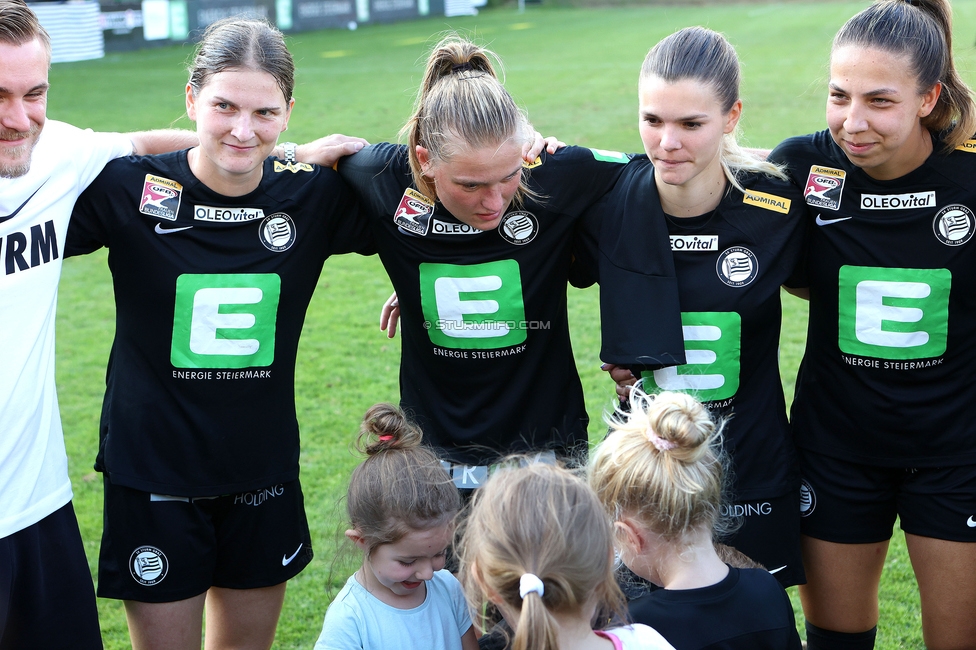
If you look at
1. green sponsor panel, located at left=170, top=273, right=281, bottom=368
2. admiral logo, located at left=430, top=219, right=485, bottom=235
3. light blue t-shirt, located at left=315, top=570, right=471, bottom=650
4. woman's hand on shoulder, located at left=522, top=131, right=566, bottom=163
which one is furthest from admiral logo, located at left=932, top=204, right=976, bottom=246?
green sponsor panel, located at left=170, top=273, right=281, bottom=368

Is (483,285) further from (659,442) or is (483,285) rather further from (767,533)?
(767,533)

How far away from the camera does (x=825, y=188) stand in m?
3.11

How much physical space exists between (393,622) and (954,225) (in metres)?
2.14

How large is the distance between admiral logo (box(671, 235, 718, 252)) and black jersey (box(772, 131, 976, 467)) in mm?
392

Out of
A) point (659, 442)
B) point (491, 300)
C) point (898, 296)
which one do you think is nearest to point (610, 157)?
point (491, 300)

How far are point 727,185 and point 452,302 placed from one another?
97 centimetres

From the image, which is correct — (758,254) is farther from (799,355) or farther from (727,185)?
(799,355)

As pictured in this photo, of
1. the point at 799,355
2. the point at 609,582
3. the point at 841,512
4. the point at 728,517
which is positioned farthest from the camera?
the point at 799,355

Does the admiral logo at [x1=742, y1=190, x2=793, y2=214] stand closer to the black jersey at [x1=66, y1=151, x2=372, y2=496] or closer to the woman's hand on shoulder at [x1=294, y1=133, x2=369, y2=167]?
the woman's hand on shoulder at [x1=294, y1=133, x2=369, y2=167]

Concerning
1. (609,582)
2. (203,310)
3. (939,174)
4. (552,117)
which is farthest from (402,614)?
(552,117)

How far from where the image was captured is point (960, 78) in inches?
121

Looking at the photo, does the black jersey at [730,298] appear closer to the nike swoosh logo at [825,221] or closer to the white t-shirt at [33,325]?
the nike swoosh logo at [825,221]

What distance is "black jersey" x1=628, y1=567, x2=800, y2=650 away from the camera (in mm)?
2168

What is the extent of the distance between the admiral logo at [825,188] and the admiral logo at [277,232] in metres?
1.70
